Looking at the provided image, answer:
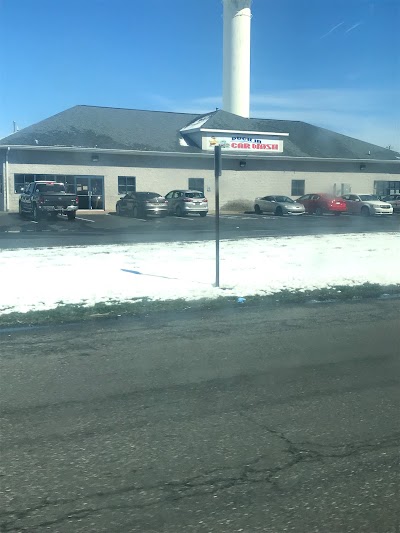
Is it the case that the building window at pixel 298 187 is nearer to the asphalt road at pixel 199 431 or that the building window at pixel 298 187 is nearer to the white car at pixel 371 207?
the white car at pixel 371 207

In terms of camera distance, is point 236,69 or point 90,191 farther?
point 236,69

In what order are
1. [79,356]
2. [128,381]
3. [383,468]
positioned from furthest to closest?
1. [79,356]
2. [128,381]
3. [383,468]

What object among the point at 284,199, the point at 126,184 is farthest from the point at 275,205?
the point at 126,184

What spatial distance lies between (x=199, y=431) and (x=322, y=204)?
614 inches

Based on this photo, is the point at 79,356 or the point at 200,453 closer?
the point at 200,453

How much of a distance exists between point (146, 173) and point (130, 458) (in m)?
27.3

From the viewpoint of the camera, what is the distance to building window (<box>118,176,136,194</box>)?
95.5 feet

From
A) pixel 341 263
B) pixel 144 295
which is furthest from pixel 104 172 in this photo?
pixel 144 295

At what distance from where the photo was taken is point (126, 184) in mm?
29203

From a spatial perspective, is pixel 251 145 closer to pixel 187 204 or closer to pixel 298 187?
pixel 298 187

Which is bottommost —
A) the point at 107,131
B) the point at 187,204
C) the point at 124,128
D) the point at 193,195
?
the point at 187,204

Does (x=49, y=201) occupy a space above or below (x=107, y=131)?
below

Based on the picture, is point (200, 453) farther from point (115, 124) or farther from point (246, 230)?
point (115, 124)

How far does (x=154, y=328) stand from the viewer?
6125 mm
